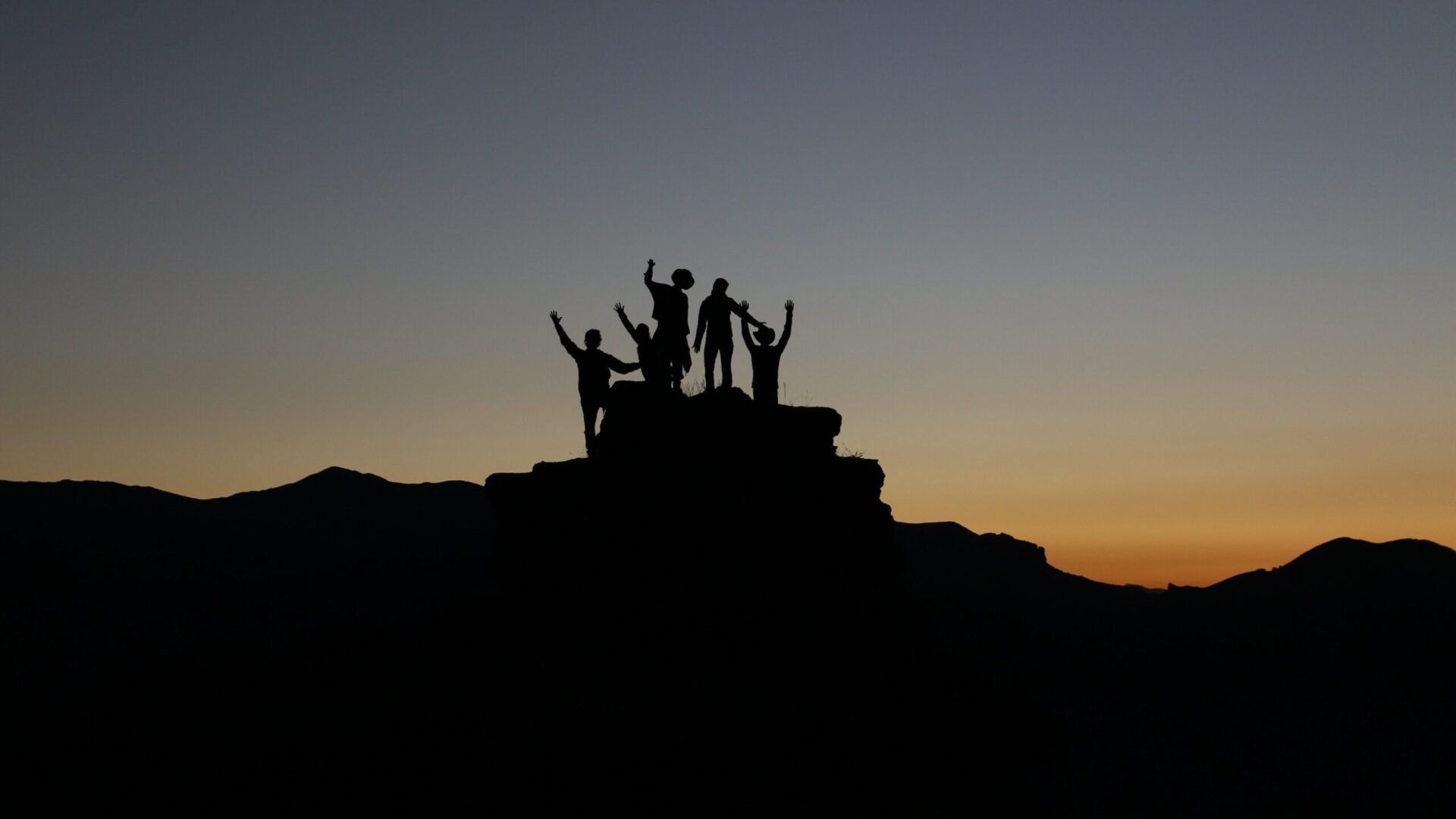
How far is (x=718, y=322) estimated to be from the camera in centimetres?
1975

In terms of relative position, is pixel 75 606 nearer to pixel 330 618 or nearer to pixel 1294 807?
pixel 330 618

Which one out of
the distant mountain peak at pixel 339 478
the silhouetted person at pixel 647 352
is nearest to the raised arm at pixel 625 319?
the silhouetted person at pixel 647 352

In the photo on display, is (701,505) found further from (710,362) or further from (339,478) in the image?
(339,478)

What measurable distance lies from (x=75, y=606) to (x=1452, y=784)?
113337mm

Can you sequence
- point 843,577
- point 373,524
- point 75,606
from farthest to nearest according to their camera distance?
1. point 373,524
2. point 75,606
3. point 843,577

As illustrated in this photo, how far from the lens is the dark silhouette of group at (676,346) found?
19.7 metres

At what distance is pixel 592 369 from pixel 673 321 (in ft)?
5.92

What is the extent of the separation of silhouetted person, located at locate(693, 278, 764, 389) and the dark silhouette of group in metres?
0.01

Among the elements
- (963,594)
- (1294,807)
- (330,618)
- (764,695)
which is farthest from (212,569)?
(764,695)

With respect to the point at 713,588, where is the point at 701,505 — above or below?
above

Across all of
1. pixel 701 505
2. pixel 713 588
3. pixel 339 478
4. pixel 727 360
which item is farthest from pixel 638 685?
pixel 339 478

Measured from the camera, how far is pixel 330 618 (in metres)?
91.6

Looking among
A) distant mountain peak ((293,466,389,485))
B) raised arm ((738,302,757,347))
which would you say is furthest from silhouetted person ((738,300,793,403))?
distant mountain peak ((293,466,389,485))

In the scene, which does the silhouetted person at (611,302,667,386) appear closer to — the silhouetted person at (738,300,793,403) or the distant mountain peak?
the silhouetted person at (738,300,793,403)
